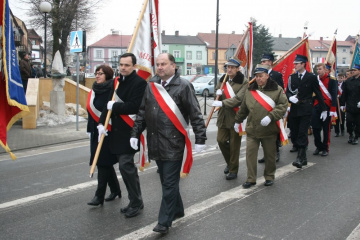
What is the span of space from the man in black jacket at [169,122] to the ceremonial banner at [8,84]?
1.92 metres

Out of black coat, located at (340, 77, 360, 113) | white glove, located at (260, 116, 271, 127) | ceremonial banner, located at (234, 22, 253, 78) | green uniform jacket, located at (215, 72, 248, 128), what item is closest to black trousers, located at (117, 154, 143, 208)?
white glove, located at (260, 116, 271, 127)

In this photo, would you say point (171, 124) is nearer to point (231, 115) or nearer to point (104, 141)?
point (104, 141)

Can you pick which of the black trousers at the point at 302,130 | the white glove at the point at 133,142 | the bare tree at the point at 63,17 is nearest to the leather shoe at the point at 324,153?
the black trousers at the point at 302,130

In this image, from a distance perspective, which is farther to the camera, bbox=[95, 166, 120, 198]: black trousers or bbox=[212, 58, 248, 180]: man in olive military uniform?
bbox=[212, 58, 248, 180]: man in olive military uniform

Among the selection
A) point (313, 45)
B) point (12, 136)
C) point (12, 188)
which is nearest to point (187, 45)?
point (313, 45)

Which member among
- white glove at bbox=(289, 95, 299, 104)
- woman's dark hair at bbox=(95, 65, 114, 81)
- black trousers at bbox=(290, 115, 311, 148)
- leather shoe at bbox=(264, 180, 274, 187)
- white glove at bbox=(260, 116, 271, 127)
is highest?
woman's dark hair at bbox=(95, 65, 114, 81)

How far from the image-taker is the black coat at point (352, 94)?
1063 cm

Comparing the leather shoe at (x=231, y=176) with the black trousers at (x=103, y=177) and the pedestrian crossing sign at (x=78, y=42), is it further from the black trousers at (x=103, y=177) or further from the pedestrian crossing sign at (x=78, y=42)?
the pedestrian crossing sign at (x=78, y=42)

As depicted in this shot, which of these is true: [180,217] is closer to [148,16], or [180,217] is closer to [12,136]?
[148,16]

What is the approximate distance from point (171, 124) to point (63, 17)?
2595cm

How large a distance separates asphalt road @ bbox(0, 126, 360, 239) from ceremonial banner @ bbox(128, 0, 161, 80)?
5.87ft

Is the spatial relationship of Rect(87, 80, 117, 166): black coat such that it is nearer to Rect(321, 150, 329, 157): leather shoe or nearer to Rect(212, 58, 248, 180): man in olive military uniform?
Rect(212, 58, 248, 180): man in olive military uniform

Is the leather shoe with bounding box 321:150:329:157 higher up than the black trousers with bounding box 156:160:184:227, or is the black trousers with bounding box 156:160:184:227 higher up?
the black trousers with bounding box 156:160:184:227

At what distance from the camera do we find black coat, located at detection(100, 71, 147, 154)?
189 inches
